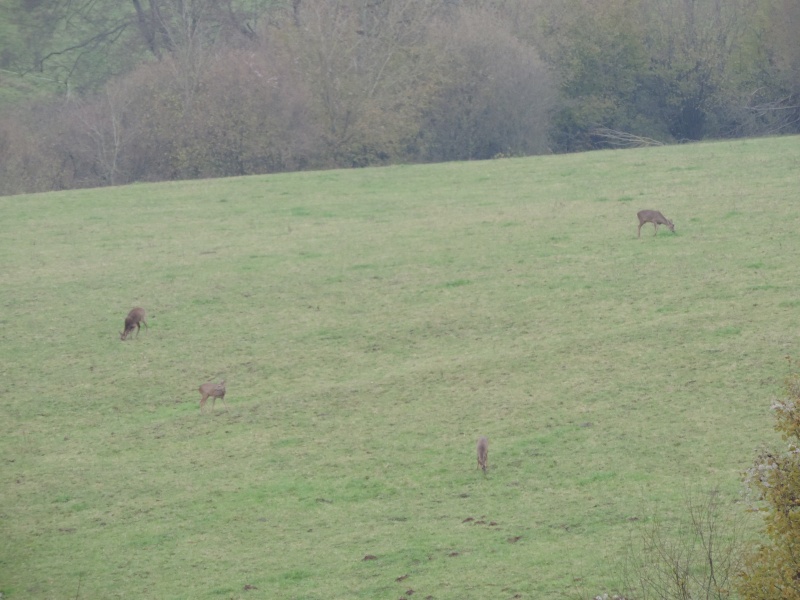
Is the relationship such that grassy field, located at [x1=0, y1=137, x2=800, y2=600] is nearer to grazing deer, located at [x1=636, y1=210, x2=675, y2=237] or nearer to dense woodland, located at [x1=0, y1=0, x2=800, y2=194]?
grazing deer, located at [x1=636, y1=210, x2=675, y2=237]

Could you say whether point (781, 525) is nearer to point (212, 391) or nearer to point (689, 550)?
point (689, 550)

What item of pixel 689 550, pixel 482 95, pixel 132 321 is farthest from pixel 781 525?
pixel 482 95

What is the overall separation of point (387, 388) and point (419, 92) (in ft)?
105

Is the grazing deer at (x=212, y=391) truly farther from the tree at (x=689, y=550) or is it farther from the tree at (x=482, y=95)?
the tree at (x=482, y=95)

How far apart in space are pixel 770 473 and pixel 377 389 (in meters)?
10.1

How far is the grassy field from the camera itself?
13297 millimetres

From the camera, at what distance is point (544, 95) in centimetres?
5191

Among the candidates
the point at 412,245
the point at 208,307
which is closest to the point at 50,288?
the point at 208,307

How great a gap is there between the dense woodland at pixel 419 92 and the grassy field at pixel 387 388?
1504 cm

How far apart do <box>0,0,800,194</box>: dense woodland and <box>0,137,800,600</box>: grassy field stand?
49.4 feet

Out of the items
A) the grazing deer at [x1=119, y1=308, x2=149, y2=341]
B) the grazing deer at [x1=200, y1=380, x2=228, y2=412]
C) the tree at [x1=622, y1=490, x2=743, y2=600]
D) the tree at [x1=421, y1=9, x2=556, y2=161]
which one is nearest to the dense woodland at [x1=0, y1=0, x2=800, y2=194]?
the tree at [x1=421, y1=9, x2=556, y2=161]

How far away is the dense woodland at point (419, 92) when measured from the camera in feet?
150

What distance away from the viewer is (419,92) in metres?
48.6

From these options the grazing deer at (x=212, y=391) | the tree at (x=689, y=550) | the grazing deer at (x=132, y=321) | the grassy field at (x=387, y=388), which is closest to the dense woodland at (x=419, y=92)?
the grassy field at (x=387, y=388)
